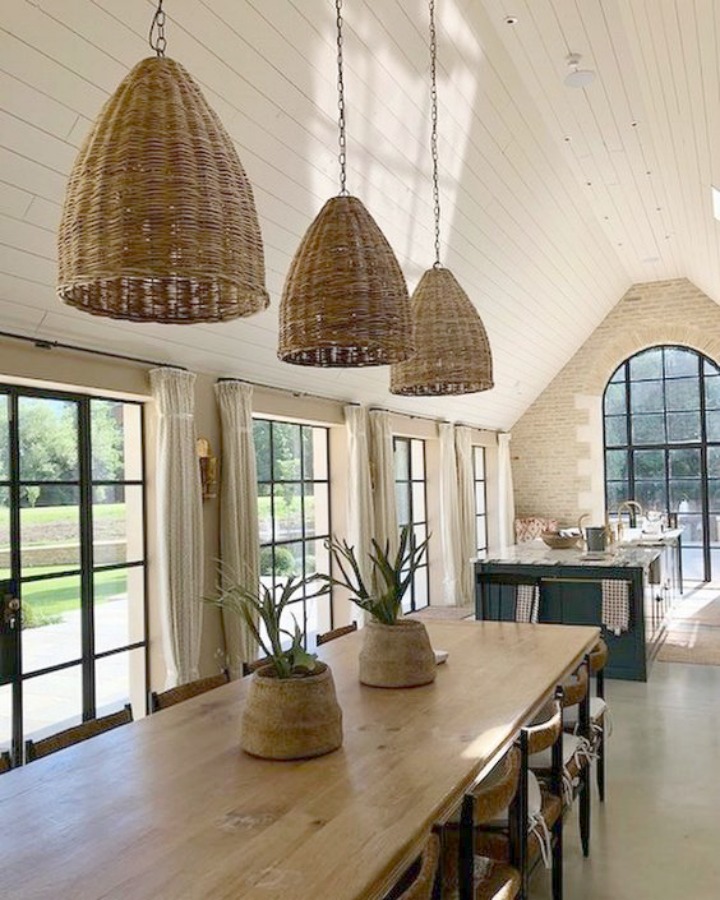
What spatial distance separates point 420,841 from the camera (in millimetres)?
1818

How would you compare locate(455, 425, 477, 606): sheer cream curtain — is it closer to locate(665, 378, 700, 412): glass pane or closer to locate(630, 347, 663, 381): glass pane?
locate(630, 347, 663, 381): glass pane

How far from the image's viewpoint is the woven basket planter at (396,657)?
9.78 ft

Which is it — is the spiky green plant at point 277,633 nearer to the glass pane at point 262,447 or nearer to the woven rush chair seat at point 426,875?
the woven rush chair seat at point 426,875

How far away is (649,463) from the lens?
11.9 metres

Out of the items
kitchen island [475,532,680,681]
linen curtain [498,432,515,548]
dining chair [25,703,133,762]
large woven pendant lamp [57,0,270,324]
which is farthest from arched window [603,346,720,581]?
large woven pendant lamp [57,0,270,324]

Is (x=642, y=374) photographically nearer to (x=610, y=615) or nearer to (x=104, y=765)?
(x=610, y=615)

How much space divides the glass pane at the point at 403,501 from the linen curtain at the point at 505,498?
7.82 feet

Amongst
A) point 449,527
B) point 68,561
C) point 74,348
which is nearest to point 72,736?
point 68,561

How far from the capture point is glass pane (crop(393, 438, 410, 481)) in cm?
955

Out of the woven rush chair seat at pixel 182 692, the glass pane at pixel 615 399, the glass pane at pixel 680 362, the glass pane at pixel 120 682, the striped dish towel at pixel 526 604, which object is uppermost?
the glass pane at pixel 680 362

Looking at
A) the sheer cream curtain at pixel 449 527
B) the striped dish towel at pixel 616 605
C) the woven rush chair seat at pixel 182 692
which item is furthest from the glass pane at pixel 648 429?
the woven rush chair seat at pixel 182 692

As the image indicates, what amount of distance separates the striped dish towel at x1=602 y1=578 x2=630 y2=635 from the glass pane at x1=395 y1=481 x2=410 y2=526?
134 inches

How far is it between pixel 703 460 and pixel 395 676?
9.78 meters

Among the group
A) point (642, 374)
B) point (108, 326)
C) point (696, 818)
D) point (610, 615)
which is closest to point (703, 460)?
point (642, 374)
